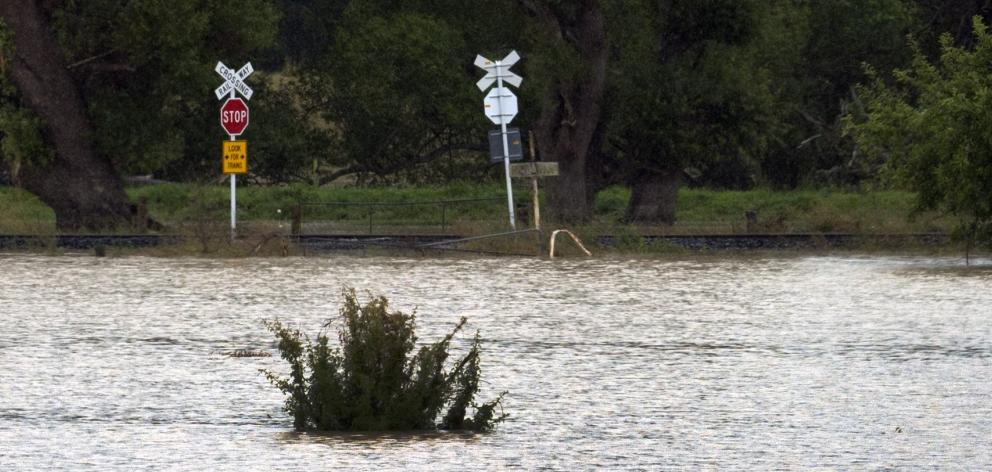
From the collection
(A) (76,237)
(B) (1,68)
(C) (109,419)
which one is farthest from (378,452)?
(B) (1,68)

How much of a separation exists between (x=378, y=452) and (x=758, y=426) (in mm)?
2650

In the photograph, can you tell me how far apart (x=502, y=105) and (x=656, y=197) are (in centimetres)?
1099

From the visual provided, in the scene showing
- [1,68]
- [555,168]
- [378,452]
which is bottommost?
[378,452]

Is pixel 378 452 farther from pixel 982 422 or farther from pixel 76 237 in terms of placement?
pixel 76 237

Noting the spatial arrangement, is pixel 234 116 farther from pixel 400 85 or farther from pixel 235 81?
pixel 400 85

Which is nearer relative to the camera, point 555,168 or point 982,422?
point 982,422

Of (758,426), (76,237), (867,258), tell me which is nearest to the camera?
(758,426)

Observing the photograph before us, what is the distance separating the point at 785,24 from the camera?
173 feet

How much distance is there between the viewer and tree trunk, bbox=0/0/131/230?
122ft

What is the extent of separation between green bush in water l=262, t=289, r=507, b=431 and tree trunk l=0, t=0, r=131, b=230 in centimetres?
2715

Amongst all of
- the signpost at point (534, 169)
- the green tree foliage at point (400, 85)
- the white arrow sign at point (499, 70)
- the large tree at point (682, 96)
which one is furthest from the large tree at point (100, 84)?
the signpost at point (534, 169)

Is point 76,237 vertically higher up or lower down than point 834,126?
lower down

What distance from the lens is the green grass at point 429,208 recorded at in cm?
4041

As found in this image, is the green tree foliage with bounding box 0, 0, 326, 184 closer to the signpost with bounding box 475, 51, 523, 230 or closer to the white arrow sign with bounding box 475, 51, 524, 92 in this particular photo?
the white arrow sign with bounding box 475, 51, 524, 92
